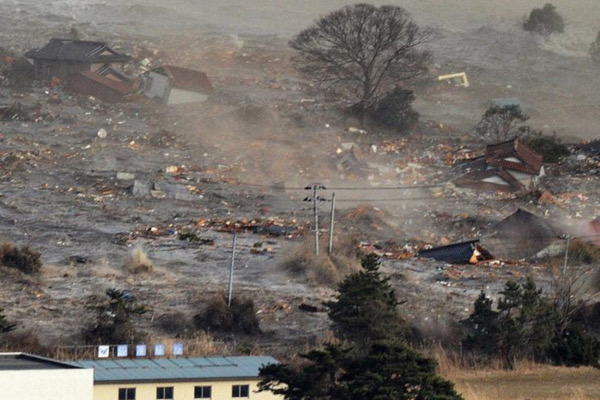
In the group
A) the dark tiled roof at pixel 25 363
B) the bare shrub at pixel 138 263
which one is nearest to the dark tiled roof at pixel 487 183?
the bare shrub at pixel 138 263

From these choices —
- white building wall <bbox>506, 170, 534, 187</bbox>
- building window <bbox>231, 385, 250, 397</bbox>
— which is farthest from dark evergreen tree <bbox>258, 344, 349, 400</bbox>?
white building wall <bbox>506, 170, 534, 187</bbox>

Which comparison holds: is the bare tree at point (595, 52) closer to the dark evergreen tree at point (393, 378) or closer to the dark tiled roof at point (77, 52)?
the dark tiled roof at point (77, 52)

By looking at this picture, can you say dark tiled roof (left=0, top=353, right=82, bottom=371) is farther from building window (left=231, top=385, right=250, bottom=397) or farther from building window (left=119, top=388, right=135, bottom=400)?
building window (left=231, top=385, right=250, bottom=397)

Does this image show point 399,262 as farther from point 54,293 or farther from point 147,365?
point 147,365

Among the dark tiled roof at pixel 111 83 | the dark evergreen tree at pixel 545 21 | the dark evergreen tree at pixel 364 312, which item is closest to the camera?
the dark evergreen tree at pixel 364 312

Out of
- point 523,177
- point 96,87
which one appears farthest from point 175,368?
point 96,87

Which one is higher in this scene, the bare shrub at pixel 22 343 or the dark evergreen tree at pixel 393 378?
the dark evergreen tree at pixel 393 378

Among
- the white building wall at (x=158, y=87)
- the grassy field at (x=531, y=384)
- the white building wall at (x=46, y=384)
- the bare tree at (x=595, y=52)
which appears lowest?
the grassy field at (x=531, y=384)
